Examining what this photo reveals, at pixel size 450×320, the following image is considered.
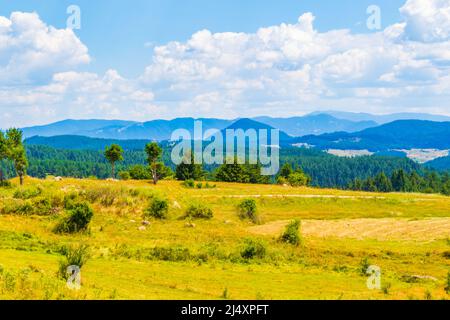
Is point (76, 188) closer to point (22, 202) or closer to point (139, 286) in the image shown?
point (22, 202)

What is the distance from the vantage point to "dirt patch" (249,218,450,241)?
54.0 meters

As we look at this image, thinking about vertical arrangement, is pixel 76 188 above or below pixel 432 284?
above

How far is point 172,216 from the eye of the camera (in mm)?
65188

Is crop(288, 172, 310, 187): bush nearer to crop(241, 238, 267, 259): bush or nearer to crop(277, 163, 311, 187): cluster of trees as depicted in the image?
crop(277, 163, 311, 187): cluster of trees

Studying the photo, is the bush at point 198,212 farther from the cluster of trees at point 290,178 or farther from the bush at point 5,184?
the cluster of trees at point 290,178

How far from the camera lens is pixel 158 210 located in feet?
211

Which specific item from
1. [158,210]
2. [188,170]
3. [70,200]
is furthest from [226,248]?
[188,170]

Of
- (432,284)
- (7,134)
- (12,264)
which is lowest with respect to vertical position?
(432,284)

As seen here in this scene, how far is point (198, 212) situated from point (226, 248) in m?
19.8

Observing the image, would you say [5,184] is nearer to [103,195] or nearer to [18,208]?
[18,208]

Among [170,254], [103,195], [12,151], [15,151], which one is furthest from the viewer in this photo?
[15,151]
